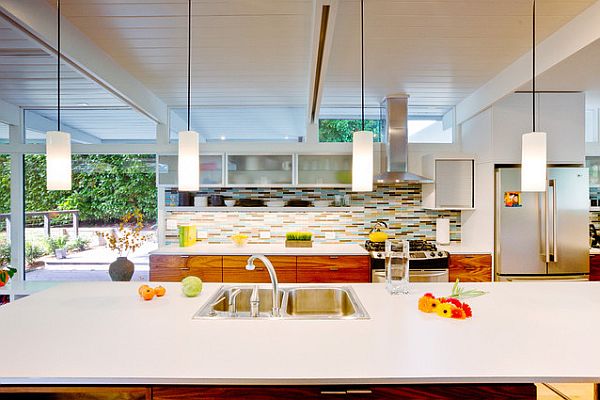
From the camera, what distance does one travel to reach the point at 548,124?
12.2 ft

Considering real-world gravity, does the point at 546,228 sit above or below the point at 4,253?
above

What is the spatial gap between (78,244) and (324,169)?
3145mm

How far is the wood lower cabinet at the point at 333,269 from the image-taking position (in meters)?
3.91

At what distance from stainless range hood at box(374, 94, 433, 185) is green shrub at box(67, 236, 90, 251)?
358 cm

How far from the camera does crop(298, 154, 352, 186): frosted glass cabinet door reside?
440 cm

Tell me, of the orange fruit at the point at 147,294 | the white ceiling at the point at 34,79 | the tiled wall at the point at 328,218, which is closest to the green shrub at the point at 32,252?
the tiled wall at the point at 328,218

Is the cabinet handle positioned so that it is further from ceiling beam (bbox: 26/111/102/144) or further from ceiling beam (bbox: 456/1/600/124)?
ceiling beam (bbox: 26/111/102/144)

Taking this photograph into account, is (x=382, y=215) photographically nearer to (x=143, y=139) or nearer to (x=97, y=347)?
(x=143, y=139)

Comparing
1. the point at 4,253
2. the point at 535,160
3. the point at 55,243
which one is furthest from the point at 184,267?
the point at 535,160

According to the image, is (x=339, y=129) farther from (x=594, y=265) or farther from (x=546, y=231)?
(x=594, y=265)

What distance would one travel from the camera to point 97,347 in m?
1.36

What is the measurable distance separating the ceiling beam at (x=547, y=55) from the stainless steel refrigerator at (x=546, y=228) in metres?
0.83

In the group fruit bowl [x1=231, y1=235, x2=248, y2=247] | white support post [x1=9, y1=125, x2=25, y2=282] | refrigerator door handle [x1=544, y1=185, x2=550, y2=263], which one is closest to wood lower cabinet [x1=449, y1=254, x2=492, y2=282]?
refrigerator door handle [x1=544, y1=185, x2=550, y2=263]

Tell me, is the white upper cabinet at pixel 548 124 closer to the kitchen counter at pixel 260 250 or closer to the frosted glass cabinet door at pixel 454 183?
the frosted glass cabinet door at pixel 454 183
